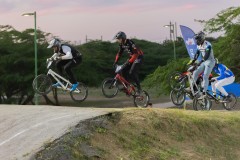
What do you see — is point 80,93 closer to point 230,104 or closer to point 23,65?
point 230,104

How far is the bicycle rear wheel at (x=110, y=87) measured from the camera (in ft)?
44.5

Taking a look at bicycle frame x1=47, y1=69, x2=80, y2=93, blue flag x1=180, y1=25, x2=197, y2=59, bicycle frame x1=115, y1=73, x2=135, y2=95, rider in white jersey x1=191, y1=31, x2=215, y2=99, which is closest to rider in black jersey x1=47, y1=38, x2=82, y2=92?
bicycle frame x1=47, y1=69, x2=80, y2=93

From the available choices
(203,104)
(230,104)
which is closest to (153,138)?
(203,104)

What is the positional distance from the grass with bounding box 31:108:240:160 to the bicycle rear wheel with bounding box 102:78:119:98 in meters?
2.87

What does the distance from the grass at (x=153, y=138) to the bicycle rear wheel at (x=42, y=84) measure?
4616 mm

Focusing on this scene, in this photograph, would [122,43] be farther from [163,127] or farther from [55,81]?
[163,127]

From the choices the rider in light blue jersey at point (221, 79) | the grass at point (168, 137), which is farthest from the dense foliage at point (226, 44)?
the grass at point (168, 137)

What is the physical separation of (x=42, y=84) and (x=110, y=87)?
1.99m

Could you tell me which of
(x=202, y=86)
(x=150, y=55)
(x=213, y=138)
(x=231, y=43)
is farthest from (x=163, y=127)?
(x=150, y=55)

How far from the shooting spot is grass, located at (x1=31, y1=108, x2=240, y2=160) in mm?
8039

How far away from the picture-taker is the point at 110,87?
44.8 feet

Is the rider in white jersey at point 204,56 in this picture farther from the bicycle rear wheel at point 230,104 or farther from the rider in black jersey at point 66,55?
the rider in black jersey at point 66,55

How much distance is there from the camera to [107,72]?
48.6m

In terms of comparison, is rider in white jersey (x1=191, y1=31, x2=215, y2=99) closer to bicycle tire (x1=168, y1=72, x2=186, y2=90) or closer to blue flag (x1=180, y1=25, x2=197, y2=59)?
bicycle tire (x1=168, y1=72, x2=186, y2=90)
